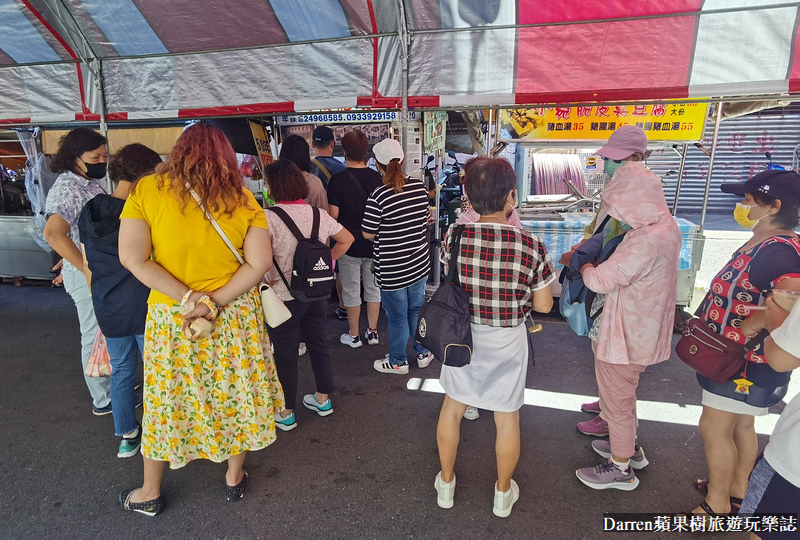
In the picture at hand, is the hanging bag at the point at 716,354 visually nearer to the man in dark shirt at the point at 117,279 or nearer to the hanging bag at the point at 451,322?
the hanging bag at the point at 451,322

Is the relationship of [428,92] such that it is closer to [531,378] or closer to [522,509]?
[531,378]

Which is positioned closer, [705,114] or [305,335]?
[305,335]

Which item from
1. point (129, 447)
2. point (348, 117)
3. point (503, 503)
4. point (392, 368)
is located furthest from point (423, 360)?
point (348, 117)

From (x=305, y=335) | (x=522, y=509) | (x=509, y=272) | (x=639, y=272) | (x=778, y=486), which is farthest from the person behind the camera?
(x=305, y=335)

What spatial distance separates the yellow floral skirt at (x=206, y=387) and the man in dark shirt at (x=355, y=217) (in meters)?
1.76

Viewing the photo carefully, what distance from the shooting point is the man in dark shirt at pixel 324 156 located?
426 centimetres

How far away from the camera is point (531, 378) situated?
3.86m

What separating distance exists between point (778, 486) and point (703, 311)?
1043 mm

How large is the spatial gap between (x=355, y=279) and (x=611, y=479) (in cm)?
260

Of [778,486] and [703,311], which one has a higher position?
[703,311]

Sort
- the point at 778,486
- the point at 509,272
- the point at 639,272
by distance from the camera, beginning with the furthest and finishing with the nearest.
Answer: the point at 639,272 → the point at 509,272 → the point at 778,486

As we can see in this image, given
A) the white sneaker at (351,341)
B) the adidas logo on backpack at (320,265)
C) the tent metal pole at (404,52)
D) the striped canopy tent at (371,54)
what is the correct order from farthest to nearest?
the white sneaker at (351,341), the tent metal pole at (404,52), the striped canopy tent at (371,54), the adidas logo on backpack at (320,265)

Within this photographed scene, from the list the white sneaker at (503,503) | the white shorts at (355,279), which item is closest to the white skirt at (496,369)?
the white sneaker at (503,503)

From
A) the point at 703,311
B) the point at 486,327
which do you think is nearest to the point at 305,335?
the point at 486,327
